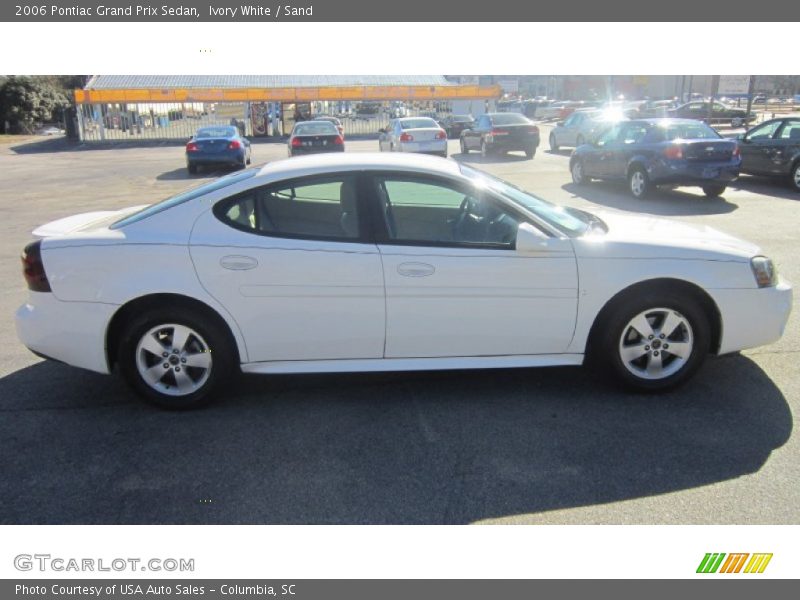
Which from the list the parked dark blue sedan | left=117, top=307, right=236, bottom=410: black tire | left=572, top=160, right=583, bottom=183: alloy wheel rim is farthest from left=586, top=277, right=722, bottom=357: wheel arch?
left=572, top=160, right=583, bottom=183: alloy wheel rim

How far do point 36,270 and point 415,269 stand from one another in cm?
235

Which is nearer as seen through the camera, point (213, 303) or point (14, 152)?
point (213, 303)

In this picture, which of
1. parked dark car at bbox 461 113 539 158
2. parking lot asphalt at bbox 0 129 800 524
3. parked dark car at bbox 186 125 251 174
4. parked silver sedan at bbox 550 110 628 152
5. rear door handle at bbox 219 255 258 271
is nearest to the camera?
parking lot asphalt at bbox 0 129 800 524

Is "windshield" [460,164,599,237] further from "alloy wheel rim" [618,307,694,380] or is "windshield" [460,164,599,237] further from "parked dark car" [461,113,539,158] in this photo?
"parked dark car" [461,113,539,158]

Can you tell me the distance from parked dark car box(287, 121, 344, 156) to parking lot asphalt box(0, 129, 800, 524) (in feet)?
54.3

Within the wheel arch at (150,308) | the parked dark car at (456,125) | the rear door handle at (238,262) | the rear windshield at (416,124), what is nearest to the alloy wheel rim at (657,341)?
the rear door handle at (238,262)

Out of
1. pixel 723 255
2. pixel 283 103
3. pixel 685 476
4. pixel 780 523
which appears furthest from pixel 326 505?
pixel 283 103

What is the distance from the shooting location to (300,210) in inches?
172

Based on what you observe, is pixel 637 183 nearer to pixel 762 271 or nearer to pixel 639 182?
pixel 639 182

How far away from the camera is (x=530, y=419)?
4.19m

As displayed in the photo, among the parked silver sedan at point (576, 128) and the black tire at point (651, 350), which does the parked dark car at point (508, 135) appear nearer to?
the parked silver sedan at point (576, 128)

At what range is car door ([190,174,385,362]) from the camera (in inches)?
164

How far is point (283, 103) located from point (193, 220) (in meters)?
41.2

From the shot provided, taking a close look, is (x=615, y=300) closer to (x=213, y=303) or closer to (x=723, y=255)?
(x=723, y=255)
